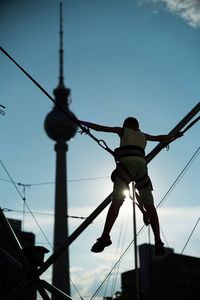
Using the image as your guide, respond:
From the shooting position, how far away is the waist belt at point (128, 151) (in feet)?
23.4

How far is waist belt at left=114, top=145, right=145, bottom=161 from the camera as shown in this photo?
23.4 feet

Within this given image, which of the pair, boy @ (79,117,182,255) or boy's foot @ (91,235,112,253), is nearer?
boy's foot @ (91,235,112,253)

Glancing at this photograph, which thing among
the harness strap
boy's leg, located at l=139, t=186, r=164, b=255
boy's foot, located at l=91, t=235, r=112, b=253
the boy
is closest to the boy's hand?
the boy

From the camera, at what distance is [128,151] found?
7.14 meters

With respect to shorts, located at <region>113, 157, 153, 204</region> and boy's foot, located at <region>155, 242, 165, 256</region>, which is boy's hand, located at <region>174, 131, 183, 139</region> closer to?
shorts, located at <region>113, 157, 153, 204</region>

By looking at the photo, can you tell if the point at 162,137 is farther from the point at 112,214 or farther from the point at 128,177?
the point at 112,214

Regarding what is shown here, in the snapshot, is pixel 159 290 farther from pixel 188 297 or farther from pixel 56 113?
pixel 56 113

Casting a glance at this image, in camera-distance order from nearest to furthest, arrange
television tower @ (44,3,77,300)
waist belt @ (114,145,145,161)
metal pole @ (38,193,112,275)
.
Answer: waist belt @ (114,145,145,161) → metal pole @ (38,193,112,275) → television tower @ (44,3,77,300)

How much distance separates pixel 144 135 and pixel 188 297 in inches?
3660

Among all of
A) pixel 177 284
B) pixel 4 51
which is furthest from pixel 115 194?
pixel 177 284

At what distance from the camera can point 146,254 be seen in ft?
482

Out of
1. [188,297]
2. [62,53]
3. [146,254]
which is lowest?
[188,297]

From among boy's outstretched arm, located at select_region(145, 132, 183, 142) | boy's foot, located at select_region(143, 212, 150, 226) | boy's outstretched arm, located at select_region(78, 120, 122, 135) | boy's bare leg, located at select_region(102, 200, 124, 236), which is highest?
boy's outstretched arm, located at select_region(145, 132, 183, 142)

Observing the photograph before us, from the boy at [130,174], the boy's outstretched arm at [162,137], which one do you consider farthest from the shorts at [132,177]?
the boy's outstretched arm at [162,137]
